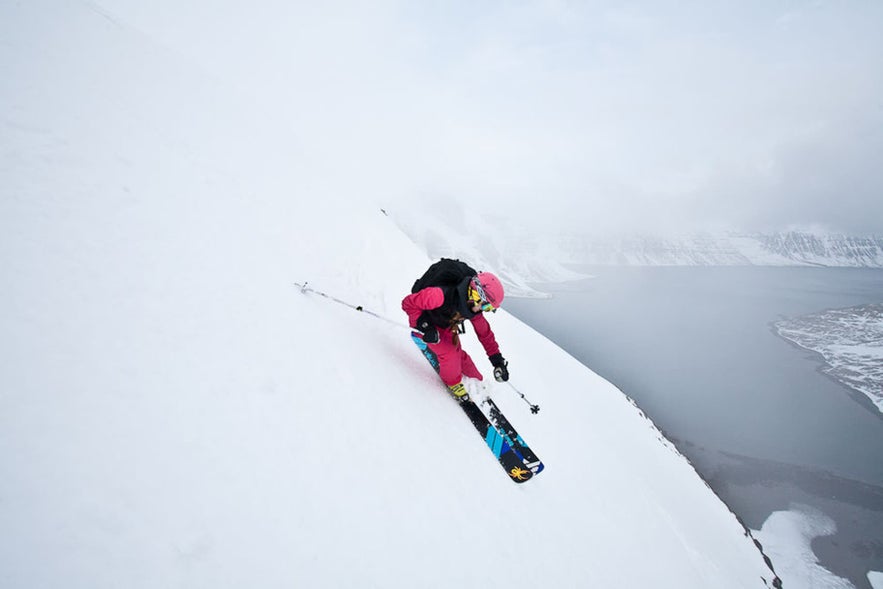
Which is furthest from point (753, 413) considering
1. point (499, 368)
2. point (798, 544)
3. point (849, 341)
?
point (849, 341)

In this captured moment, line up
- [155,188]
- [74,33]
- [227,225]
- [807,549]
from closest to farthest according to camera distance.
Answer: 1. [155,188]
2. [227,225]
3. [74,33]
4. [807,549]

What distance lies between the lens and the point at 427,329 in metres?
5.32

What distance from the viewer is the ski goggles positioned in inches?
194

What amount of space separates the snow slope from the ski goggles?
5.77 feet

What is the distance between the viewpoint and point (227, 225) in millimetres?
5539

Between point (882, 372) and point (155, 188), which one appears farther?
point (882, 372)

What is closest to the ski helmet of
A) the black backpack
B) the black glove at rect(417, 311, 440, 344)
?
the black backpack

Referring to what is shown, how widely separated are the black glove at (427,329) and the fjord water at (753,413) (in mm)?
11736

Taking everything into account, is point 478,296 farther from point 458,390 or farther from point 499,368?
point 458,390

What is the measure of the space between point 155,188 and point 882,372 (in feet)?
507

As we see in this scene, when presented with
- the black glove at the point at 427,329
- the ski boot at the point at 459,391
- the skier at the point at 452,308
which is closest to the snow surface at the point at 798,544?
the ski boot at the point at 459,391

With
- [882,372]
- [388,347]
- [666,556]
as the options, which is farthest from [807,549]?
[882,372]

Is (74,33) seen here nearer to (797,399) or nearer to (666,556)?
(666,556)

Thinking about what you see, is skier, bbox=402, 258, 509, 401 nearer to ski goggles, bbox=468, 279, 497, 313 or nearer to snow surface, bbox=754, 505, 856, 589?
ski goggles, bbox=468, 279, 497, 313
